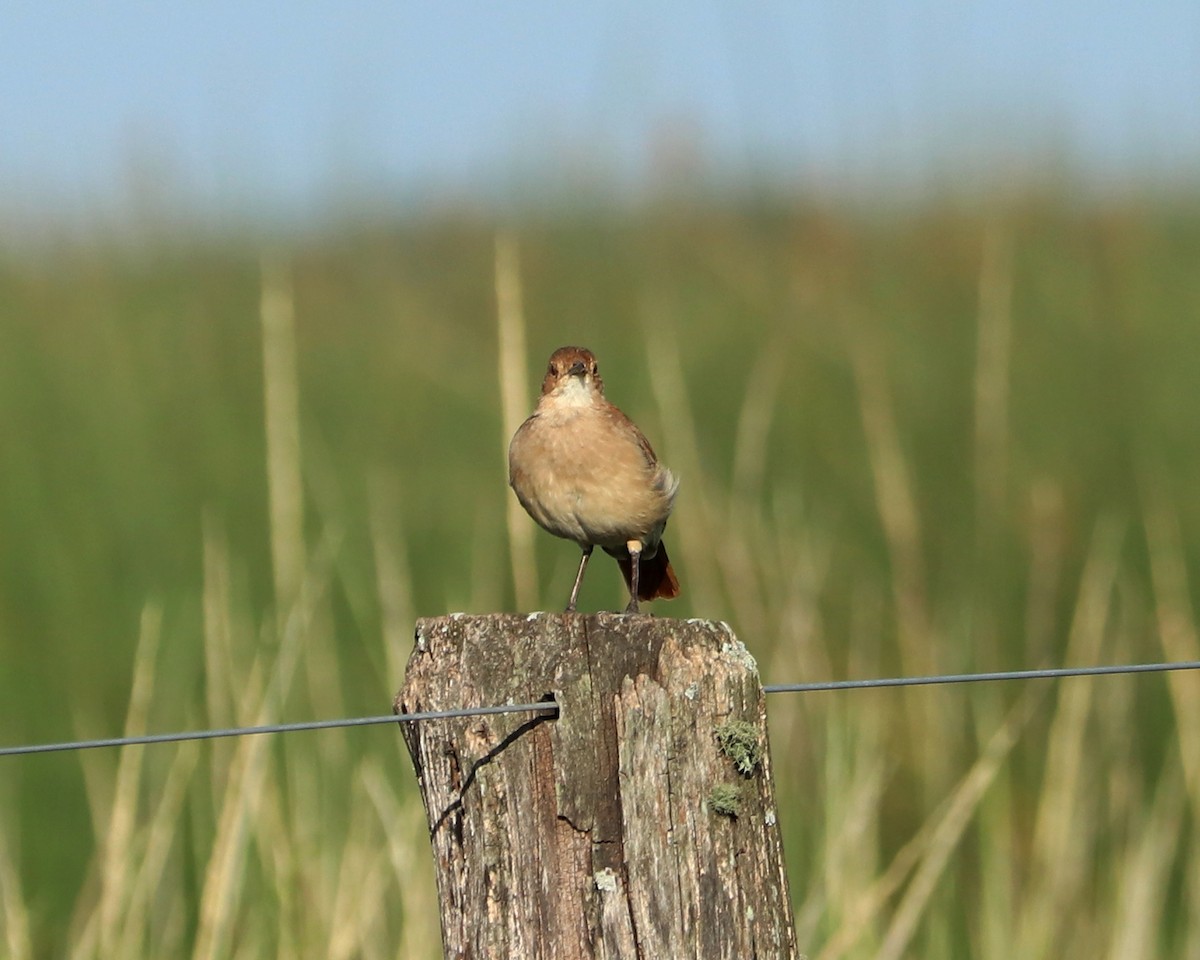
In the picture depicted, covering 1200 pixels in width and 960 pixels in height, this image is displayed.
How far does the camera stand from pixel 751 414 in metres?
5.25

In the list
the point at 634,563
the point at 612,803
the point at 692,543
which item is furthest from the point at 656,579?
the point at 612,803

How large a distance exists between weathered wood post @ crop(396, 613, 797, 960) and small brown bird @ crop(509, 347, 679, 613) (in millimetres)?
1472

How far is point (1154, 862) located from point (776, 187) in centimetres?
376

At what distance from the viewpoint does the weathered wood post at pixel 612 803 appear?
2.18 meters

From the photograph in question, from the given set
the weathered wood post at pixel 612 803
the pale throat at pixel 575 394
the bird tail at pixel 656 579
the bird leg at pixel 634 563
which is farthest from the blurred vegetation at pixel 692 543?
the weathered wood post at pixel 612 803

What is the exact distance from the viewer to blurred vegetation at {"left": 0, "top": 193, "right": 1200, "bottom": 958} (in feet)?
12.9

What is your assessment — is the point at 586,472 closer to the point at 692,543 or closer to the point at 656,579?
the point at 656,579

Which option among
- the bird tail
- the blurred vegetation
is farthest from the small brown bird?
the blurred vegetation

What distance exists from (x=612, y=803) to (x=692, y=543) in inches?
100.0

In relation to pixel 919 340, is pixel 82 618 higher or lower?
lower

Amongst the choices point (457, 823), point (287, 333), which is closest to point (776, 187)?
point (287, 333)

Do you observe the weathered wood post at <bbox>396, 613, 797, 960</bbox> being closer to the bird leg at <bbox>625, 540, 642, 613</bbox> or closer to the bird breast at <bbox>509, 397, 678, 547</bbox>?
the bird breast at <bbox>509, 397, 678, 547</bbox>

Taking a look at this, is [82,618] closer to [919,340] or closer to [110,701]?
[110,701]

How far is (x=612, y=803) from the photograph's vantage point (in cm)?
220
